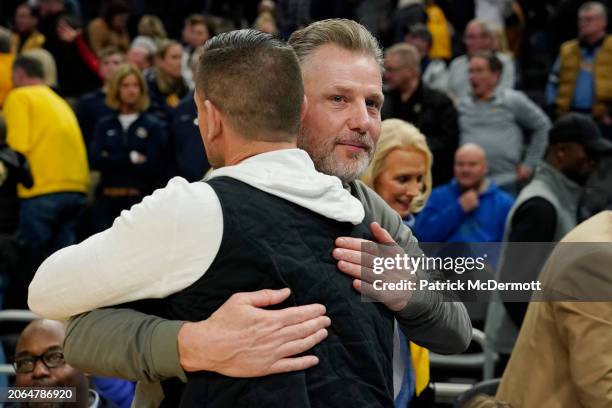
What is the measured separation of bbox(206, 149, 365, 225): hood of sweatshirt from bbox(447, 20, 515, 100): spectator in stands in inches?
264

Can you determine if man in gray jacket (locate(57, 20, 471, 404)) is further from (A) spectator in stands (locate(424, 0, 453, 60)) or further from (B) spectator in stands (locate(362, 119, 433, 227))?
(A) spectator in stands (locate(424, 0, 453, 60))

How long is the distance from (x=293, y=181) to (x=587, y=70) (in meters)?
7.43

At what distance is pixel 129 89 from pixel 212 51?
18.8 ft

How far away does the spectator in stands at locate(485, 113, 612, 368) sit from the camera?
5.02 metres

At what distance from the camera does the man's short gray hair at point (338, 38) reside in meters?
2.71

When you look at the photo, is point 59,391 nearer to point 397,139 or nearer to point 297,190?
point 397,139

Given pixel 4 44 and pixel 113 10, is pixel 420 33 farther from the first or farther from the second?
pixel 4 44

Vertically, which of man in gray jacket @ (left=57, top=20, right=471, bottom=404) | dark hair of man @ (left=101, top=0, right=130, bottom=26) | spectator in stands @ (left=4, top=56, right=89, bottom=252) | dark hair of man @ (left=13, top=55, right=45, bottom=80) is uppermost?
man in gray jacket @ (left=57, top=20, right=471, bottom=404)

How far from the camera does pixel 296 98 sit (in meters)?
2.08

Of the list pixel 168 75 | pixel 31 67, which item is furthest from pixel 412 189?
pixel 168 75

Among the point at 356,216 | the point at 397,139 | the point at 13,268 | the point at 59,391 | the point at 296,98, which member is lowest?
the point at 13,268

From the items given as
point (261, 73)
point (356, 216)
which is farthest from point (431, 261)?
point (261, 73)

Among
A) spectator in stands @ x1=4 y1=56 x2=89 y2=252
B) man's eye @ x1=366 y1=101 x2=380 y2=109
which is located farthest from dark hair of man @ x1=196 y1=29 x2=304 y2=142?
spectator in stands @ x1=4 y1=56 x2=89 y2=252

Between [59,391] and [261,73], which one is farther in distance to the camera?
[59,391]
